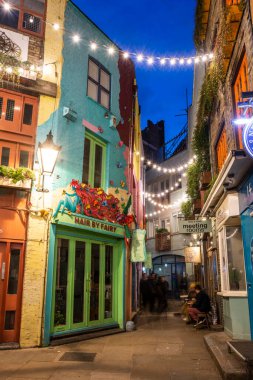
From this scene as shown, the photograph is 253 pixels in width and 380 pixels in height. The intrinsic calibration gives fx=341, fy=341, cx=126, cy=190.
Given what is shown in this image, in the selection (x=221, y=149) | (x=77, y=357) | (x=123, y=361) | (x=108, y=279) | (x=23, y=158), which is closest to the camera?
(x=123, y=361)

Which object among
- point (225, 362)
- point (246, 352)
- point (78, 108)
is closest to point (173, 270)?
point (78, 108)

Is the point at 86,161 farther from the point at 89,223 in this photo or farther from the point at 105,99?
the point at 105,99

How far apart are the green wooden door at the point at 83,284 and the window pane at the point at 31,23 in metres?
6.23

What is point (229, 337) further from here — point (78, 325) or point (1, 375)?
point (1, 375)

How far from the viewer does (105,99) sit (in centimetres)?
1230

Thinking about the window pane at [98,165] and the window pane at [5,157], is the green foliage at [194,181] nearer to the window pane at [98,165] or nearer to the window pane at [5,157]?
the window pane at [98,165]

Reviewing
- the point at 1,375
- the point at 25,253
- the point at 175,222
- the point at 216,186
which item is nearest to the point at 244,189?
the point at 216,186

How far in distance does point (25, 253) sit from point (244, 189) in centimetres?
556

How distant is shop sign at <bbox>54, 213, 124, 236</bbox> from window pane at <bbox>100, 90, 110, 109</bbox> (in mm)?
4351

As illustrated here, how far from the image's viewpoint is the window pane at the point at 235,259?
8.64 m

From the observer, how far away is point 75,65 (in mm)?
10930

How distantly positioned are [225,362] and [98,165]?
7193 millimetres

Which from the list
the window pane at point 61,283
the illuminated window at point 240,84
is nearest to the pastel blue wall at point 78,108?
the window pane at point 61,283

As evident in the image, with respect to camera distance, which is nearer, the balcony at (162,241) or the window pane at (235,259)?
the window pane at (235,259)
